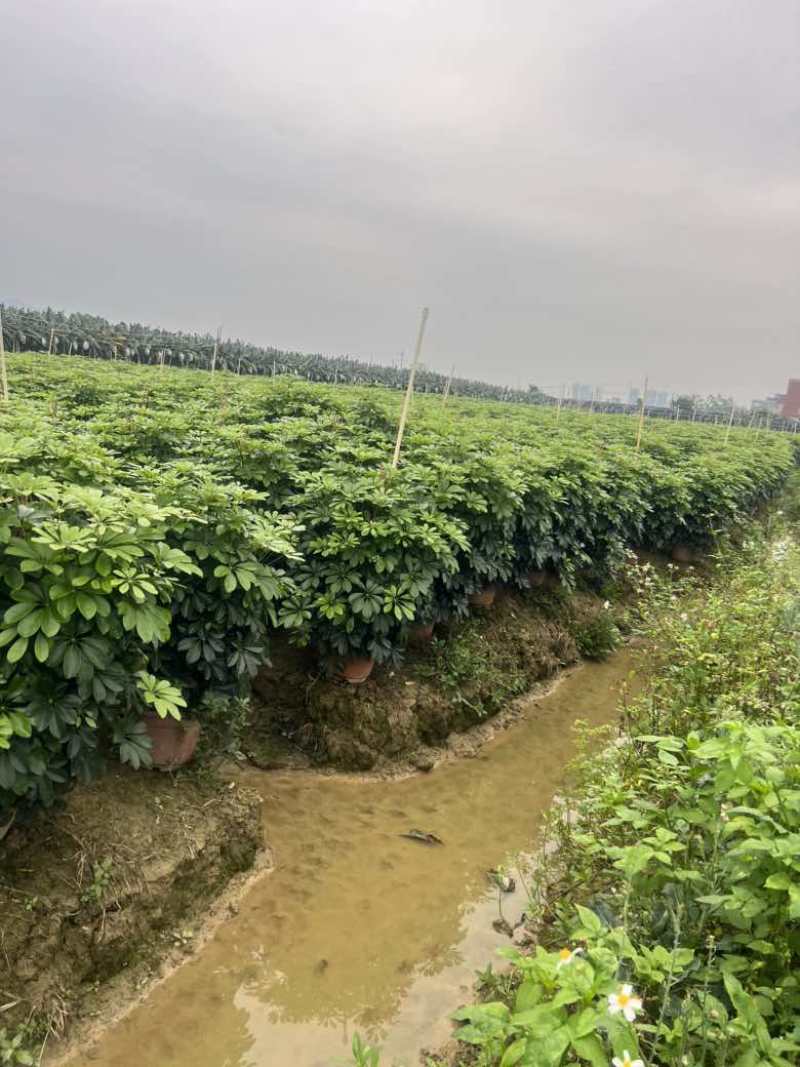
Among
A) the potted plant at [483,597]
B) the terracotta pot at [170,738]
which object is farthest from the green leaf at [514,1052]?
the potted plant at [483,597]

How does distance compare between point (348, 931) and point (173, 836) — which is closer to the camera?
point (173, 836)

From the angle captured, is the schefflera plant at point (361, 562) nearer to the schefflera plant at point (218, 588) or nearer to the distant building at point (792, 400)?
the schefflera plant at point (218, 588)

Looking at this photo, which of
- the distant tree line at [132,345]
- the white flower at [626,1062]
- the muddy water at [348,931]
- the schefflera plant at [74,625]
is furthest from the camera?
the distant tree line at [132,345]

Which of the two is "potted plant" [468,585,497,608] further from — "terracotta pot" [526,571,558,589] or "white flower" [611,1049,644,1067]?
"white flower" [611,1049,644,1067]

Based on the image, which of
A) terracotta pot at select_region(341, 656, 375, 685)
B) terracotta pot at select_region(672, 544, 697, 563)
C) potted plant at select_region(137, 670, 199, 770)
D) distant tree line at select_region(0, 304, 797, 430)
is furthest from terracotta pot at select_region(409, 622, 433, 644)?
distant tree line at select_region(0, 304, 797, 430)

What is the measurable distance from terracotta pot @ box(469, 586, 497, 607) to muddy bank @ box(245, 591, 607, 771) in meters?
0.18

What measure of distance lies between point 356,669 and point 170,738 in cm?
154

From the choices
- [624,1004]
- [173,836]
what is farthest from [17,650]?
[624,1004]

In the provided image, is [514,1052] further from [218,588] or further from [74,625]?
[218,588]

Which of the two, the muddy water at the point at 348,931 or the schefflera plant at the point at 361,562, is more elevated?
the schefflera plant at the point at 361,562

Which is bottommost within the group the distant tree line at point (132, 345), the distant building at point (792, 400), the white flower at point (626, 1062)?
the white flower at point (626, 1062)

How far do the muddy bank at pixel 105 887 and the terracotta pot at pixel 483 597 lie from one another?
3.05 m

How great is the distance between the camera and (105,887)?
288 cm

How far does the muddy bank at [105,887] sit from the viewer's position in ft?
8.64
